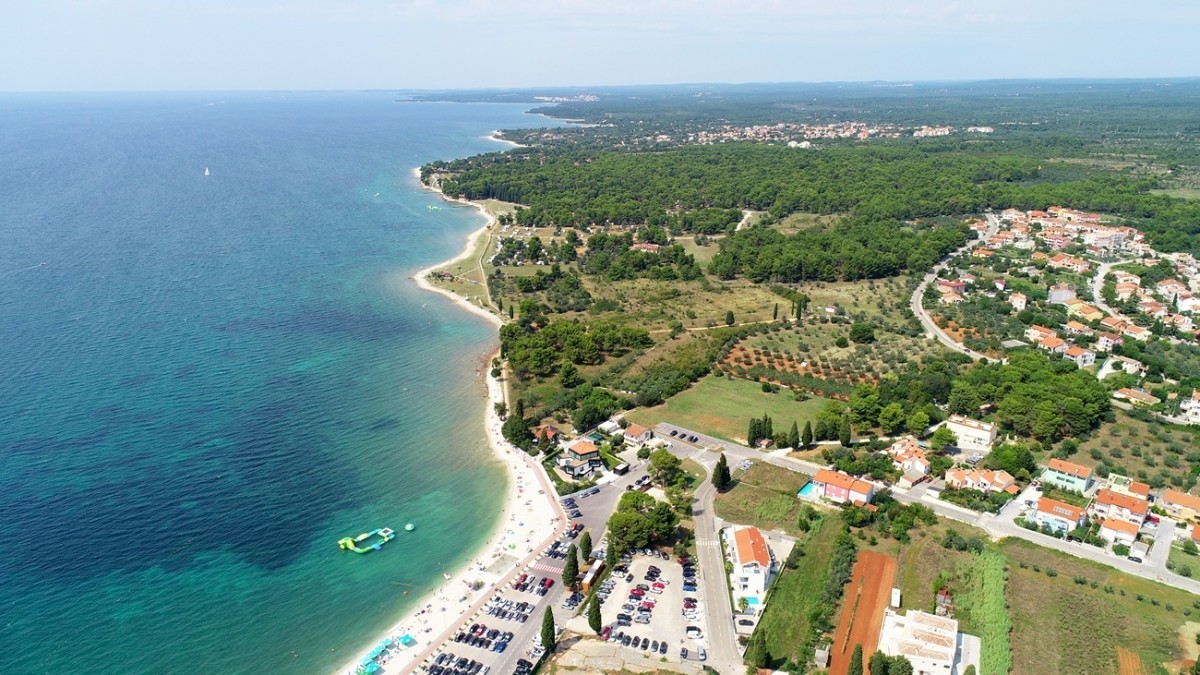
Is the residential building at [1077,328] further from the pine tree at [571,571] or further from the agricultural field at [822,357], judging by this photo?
the pine tree at [571,571]

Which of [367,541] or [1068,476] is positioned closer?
[367,541]

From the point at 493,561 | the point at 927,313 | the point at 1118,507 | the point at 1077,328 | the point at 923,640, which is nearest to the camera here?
the point at 923,640

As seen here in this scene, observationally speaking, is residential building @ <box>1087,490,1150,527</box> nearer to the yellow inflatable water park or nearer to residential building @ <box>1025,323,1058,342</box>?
residential building @ <box>1025,323,1058,342</box>

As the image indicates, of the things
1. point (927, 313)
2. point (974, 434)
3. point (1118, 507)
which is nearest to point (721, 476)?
point (974, 434)

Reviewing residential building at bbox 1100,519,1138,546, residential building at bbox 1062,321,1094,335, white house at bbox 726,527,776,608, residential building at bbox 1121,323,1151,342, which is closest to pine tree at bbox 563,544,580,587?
white house at bbox 726,527,776,608

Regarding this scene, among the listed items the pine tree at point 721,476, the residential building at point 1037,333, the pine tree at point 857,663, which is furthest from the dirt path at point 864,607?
the residential building at point 1037,333

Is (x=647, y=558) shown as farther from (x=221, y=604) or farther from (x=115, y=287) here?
(x=115, y=287)

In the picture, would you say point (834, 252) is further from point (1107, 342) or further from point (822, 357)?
point (1107, 342)
